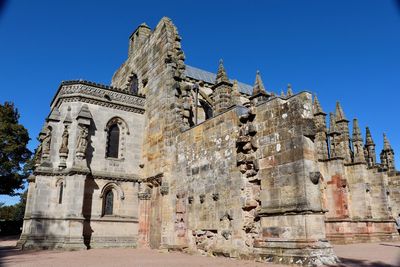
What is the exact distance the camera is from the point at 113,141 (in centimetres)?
1878

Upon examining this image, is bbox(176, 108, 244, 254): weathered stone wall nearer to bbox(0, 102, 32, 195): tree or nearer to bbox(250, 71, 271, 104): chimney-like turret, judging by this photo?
bbox(250, 71, 271, 104): chimney-like turret

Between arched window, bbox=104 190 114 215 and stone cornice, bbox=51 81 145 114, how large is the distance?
464 cm

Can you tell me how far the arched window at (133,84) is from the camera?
22.2 meters

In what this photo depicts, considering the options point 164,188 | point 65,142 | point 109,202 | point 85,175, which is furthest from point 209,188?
point 65,142

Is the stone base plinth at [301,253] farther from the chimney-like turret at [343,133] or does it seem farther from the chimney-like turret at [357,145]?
the chimney-like turret at [357,145]

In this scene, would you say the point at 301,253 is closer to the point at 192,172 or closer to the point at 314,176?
the point at 314,176

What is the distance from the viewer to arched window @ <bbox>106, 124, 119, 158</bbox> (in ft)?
60.7

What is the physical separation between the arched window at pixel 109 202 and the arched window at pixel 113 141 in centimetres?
198

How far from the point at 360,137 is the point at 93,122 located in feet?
57.2

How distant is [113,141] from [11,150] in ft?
53.9

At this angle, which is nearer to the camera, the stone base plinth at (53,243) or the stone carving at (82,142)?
the stone base plinth at (53,243)

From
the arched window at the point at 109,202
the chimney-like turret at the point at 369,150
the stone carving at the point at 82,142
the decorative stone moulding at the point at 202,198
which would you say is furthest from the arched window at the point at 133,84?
the chimney-like turret at the point at 369,150

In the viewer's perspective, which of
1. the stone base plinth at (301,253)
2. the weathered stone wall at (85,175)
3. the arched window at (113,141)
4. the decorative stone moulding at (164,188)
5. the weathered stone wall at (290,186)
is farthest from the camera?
the arched window at (113,141)

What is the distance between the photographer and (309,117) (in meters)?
9.69
